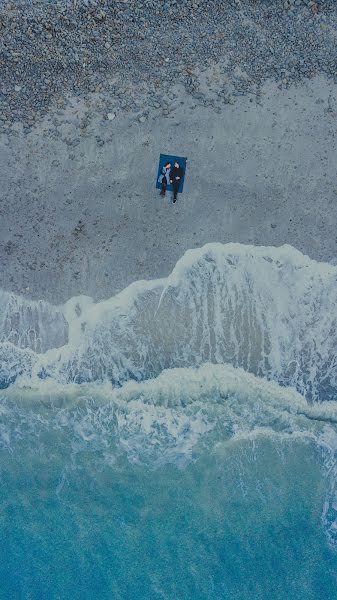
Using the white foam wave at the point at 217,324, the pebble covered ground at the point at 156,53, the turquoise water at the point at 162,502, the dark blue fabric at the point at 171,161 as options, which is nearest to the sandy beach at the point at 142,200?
the dark blue fabric at the point at 171,161

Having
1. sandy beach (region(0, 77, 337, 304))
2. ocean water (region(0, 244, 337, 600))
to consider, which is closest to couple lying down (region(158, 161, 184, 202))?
sandy beach (region(0, 77, 337, 304))

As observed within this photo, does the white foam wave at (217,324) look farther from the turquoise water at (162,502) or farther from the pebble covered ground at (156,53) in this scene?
the pebble covered ground at (156,53)

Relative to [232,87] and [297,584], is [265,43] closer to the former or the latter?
[232,87]

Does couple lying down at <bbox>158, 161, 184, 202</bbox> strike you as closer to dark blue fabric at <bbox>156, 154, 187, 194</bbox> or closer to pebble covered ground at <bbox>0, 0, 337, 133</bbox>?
dark blue fabric at <bbox>156, 154, 187, 194</bbox>

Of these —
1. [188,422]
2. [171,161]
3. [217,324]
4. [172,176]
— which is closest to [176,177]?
[172,176]

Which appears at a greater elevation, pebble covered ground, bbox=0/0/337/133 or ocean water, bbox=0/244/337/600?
pebble covered ground, bbox=0/0/337/133
